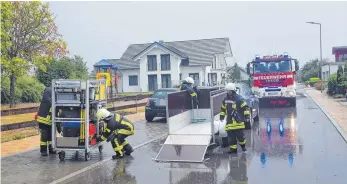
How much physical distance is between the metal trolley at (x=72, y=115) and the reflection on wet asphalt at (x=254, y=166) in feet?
3.07

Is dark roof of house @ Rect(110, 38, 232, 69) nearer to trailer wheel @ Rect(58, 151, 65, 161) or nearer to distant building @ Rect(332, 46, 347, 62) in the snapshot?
distant building @ Rect(332, 46, 347, 62)

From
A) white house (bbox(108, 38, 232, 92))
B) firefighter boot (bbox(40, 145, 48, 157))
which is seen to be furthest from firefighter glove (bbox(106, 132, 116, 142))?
white house (bbox(108, 38, 232, 92))

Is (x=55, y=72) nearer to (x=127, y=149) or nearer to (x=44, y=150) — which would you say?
(x=44, y=150)

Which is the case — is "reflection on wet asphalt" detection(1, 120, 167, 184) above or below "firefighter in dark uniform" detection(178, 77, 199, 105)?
below

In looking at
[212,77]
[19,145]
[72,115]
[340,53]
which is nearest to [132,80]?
[212,77]

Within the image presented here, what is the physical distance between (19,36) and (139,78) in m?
26.5

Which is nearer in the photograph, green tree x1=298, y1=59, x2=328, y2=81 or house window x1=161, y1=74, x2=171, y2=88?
house window x1=161, y1=74, x2=171, y2=88

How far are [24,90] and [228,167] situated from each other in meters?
21.1

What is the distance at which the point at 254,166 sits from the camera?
8.49 metres

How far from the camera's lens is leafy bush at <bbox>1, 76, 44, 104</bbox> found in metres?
24.8

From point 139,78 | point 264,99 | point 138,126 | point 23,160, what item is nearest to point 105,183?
point 23,160

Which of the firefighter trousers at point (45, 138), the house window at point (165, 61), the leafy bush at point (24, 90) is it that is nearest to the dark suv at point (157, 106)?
the firefighter trousers at point (45, 138)

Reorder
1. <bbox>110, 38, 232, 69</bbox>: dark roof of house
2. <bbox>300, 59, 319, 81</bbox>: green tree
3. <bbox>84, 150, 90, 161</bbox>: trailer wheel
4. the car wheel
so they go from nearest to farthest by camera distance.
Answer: <bbox>84, 150, 90, 161</bbox>: trailer wheel → the car wheel → <bbox>110, 38, 232, 69</bbox>: dark roof of house → <bbox>300, 59, 319, 81</bbox>: green tree

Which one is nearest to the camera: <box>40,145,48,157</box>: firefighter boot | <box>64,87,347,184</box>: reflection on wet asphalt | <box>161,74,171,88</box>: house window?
<box>64,87,347,184</box>: reflection on wet asphalt
